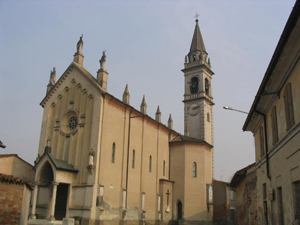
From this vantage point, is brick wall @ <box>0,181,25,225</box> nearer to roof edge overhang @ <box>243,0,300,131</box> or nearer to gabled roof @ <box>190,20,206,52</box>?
roof edge overhang @ <box>243,0,300,131</box>

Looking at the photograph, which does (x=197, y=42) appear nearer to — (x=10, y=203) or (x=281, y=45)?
(x=10, y=203)

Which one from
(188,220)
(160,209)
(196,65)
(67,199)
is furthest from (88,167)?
(196,65)

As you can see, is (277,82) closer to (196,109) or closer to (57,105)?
(57,105)

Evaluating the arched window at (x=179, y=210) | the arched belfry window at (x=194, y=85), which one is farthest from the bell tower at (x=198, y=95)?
the arched window at (x=179, y=210)

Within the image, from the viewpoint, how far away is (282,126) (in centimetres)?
1123

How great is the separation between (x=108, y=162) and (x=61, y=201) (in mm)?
5305

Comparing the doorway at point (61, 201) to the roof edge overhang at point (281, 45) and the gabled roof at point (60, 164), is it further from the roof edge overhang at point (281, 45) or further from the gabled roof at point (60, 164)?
the roof edge overhang at point (281, 45)

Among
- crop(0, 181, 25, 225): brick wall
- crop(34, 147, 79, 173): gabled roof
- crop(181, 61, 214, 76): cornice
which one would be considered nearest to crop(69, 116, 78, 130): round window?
crop(34, 147, 79, 173): gabled roof

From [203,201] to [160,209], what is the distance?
5151mm

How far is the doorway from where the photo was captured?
27.9 meters

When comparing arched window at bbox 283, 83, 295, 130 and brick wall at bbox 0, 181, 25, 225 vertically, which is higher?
arched window at bbox 283, 83, 295, 130

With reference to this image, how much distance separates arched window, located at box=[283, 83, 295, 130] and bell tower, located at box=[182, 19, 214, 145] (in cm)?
3388

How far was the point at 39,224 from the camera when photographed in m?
24.9

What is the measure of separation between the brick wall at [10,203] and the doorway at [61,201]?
45.2ft
